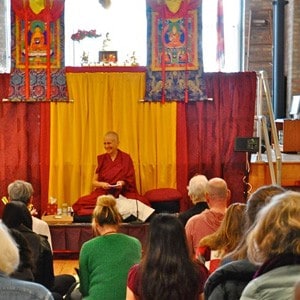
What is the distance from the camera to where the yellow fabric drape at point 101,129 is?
7.31m

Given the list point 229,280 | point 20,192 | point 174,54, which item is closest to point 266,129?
→ point 174,54

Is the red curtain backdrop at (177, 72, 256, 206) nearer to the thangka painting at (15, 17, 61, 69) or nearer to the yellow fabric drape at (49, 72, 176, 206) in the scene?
the yellow fabric drape at (49, 72, 176, 206)

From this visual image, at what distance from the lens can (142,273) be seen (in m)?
2.76

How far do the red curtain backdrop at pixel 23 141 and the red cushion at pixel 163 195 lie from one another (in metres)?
1.16

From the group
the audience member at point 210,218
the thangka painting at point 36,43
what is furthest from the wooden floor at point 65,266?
the audience member at point 210,218

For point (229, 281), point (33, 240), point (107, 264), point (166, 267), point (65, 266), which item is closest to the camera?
point (229, 281)

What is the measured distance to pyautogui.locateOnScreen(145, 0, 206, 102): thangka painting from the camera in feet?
23.9

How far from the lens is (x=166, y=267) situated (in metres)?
2.74

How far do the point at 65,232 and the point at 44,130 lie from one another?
1254 millimetres

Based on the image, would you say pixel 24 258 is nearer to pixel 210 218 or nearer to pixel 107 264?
pixel 107 264

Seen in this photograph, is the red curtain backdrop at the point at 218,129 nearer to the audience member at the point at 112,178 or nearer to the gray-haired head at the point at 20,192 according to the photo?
the audience member at the point at 112,178

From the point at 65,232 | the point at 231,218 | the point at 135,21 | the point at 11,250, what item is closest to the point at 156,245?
the point at 231,218

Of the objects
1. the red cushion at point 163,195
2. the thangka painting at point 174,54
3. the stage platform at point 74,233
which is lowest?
the stage platform at point 74,233

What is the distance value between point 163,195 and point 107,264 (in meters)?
3.56
